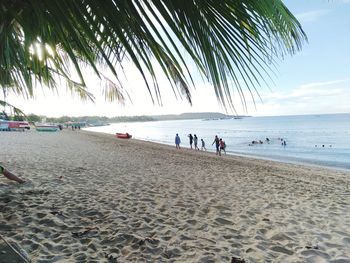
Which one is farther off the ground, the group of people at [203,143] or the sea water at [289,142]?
the group of people at [203,143]

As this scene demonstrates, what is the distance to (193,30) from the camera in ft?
2.60

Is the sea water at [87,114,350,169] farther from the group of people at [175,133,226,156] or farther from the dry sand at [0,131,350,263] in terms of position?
the dry sand at [0,131,350,263]

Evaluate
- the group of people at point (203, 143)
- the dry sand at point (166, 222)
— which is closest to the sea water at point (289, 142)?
the group of people at point (203, 143)

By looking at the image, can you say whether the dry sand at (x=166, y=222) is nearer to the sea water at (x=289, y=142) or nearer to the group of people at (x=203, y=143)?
the group of people at (x=203, y=143)

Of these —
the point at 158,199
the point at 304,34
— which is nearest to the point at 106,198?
the point at 158,199

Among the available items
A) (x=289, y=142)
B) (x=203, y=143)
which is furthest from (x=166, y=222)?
(x=289, y=142)

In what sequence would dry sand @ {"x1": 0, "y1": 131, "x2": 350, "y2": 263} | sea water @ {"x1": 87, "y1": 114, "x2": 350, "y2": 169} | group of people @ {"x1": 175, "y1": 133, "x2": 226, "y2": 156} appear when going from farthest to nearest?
sea water @ {"x1": 87, "y1": 114, "x2": 350, "y2": 169}, group of people @ {"x1": 175, "y1": 133, "x2": 226, "y2": 156}, dry sand @ {"x1": 0, "y1": 131, "x2": 350, "y2": 263}

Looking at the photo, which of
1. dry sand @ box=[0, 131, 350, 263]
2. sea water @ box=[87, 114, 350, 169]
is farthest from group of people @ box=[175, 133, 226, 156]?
dry sand @ box=[0, 131, 350, 263]

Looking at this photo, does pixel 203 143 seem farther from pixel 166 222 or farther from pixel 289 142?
pixel 166 222

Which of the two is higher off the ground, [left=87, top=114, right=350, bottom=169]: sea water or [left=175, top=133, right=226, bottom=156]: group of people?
[left=175, top=133, right=226, bottom=156]: group of people

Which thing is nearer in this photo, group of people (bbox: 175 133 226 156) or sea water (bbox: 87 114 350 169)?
group of people (bbox: 175 133 226 156)

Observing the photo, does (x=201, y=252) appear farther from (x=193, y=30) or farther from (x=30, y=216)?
(x=193, y=30)

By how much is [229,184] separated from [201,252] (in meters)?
4.63

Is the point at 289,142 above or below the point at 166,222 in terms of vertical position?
below
